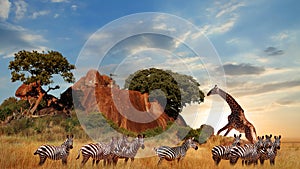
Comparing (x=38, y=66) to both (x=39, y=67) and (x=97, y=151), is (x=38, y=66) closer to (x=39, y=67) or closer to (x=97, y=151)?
(x=39, y=67)

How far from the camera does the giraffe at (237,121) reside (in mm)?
18156

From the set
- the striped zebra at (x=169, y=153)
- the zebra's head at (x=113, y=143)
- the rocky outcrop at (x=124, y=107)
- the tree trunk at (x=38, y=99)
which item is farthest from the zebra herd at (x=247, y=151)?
the tree trunk at (x=38, y=99)

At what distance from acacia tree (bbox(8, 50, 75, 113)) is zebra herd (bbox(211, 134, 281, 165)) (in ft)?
91.6

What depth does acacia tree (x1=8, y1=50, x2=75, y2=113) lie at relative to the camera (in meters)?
36.2

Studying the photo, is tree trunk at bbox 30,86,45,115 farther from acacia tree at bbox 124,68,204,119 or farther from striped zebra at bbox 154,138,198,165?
striped zebra at bbox 154,138,198,165

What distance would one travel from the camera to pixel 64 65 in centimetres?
3825

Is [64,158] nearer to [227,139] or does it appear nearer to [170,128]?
[227,139]

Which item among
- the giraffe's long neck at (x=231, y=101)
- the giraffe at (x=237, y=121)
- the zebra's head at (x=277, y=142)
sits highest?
the giraffe's long neck at (x=231, y=101)

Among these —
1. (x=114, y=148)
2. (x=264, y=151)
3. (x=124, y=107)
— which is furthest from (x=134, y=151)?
(x=124, y=107)

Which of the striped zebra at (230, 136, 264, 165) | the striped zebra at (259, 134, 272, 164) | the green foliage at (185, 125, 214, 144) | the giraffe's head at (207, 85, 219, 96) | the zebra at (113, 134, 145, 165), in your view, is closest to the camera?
the zebra at (113, 134, 145, 165)

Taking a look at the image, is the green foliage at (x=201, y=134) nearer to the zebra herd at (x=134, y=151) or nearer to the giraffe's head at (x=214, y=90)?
the giraffe's head at (x=214, y=90)

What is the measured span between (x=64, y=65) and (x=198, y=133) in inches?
748

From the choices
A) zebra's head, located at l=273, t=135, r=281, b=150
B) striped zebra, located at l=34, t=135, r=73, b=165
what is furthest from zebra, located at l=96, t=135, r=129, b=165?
zebra's head, located at l=273, t=135, r=281, b=150

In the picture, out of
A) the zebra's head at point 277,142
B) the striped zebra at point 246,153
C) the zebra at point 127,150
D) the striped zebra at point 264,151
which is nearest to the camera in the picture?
the zebra at point 127,150
